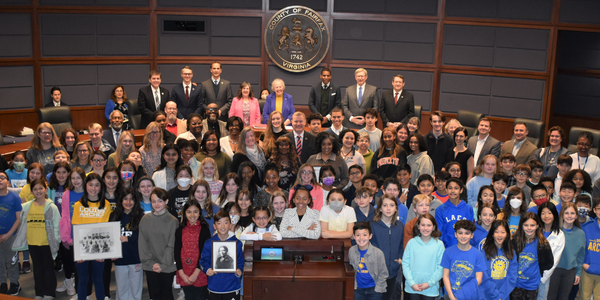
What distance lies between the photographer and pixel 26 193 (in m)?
5.61

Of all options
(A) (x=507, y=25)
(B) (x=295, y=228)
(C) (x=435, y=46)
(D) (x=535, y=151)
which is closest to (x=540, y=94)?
(A) (x=507, y=25)

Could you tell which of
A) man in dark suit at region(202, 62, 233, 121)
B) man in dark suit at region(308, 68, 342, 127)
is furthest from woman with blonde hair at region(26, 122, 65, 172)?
man in dark suit at region(308, 68, 342, 127)

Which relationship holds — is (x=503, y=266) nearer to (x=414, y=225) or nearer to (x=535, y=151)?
(x=414, y=225)

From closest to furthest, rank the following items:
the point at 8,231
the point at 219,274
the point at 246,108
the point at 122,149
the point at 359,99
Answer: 1. the point at 219,274
2. the point at 8,231
3. the point at 122,149
4. the point at 246,108
5. the point at 359,99

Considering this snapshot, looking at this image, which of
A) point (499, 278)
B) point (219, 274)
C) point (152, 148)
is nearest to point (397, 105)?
point (152, 148)

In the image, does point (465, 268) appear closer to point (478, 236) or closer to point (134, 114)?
point (478, 236)

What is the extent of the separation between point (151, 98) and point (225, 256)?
5.03 m

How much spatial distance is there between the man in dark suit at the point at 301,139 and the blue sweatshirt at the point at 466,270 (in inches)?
106

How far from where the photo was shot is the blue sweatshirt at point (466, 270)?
14.6 feet

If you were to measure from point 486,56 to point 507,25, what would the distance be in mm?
664

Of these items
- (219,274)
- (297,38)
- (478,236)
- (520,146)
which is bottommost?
(219,274)

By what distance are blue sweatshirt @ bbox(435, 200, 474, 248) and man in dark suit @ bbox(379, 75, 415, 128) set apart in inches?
138

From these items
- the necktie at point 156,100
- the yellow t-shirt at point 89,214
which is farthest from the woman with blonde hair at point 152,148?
the necktie at point 156,100

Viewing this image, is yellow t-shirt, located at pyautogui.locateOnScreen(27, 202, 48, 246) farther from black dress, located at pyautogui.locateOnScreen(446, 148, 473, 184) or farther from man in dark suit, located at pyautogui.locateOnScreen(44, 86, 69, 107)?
man in dark suit, located at pyautogui.locateOnScreen(44, 86, 69, 107)
